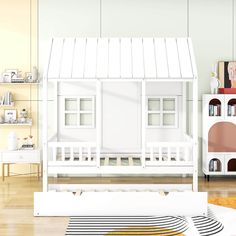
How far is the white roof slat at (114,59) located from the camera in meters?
5.62

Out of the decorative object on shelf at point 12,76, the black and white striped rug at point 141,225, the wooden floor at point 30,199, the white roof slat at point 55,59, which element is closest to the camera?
the black and white striped rug at point 141,225

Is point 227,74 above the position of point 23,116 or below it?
above

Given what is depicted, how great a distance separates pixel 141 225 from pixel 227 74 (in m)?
3.43

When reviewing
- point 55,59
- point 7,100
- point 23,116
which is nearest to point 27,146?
point 23,116

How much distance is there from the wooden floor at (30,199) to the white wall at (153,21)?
58.8 inches

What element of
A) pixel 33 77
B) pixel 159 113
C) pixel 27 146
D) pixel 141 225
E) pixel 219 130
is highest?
pixel 33 77

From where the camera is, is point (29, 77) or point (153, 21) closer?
point (29, 77)

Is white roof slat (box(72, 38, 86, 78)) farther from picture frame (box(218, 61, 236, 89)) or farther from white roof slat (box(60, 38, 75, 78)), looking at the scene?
picture frame (box(218, 61, 236, 89))

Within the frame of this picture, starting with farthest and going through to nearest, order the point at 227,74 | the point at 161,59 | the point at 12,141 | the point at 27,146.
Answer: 1. the point at 227,74
2. the point at 27,146
3. the point at 12,141
4. the point at 161,59

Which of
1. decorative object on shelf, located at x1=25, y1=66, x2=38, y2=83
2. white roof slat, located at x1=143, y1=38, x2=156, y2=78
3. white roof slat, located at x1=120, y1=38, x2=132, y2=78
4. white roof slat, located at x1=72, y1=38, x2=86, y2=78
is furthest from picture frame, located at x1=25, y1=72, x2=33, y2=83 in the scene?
white roof slat, located at x1=143, y1=38, x2=156, y2=78

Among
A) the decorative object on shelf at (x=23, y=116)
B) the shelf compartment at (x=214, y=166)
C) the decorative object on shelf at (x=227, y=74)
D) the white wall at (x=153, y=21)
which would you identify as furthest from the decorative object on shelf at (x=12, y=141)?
the decorative object on shelf at (x=227, y=74)

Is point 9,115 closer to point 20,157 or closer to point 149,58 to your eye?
point 20,157

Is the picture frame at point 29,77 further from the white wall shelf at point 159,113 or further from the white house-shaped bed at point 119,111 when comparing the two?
the white wall shelf at point 159,113

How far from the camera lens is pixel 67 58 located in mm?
5855
